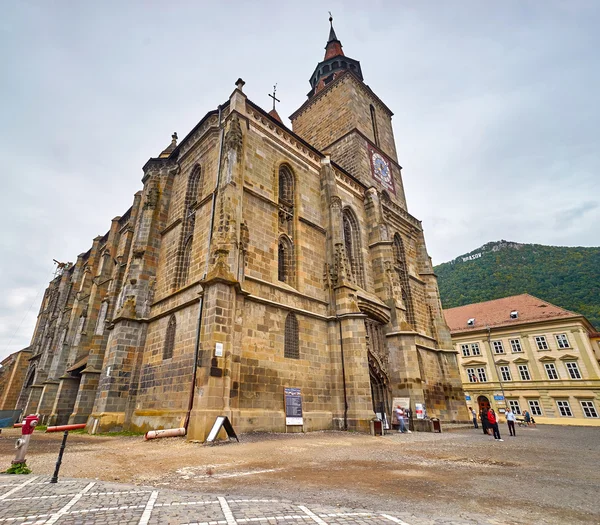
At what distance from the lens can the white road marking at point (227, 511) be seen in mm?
2943

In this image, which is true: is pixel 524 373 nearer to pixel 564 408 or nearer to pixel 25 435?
pixel 564 408

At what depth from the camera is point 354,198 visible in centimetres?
2095

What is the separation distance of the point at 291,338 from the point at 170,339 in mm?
4919

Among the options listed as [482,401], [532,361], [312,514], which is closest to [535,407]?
[532,361]

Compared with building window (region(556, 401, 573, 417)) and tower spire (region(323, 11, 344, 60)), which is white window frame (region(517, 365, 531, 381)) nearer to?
building window (region(556, 401, 573, 417))

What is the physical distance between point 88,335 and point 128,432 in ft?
35.7

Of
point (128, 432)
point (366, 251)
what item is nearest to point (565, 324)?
point (366, 251)

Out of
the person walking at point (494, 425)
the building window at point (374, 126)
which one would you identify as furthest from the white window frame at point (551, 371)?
the building window at point (374, 126)

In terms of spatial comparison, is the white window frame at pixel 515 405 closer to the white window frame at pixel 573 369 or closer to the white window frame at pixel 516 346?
the white window frame at pixel 516 346

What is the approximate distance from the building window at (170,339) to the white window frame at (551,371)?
113 feet

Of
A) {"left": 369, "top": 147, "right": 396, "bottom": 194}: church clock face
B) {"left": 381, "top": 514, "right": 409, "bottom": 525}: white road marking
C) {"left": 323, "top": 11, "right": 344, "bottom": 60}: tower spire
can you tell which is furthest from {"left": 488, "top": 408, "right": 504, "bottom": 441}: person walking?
{"left": 323, "top": 11, "right": 344, "bottom": 60}: tower spire

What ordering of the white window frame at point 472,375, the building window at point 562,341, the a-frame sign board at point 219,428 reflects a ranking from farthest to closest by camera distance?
the white window frame at point 472,375
the building window at point 562,341
the a-frame sign board at point 219,428

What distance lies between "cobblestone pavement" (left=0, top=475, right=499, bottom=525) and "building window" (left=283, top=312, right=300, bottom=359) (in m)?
9.00

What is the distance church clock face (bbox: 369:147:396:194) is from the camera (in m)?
25.7
